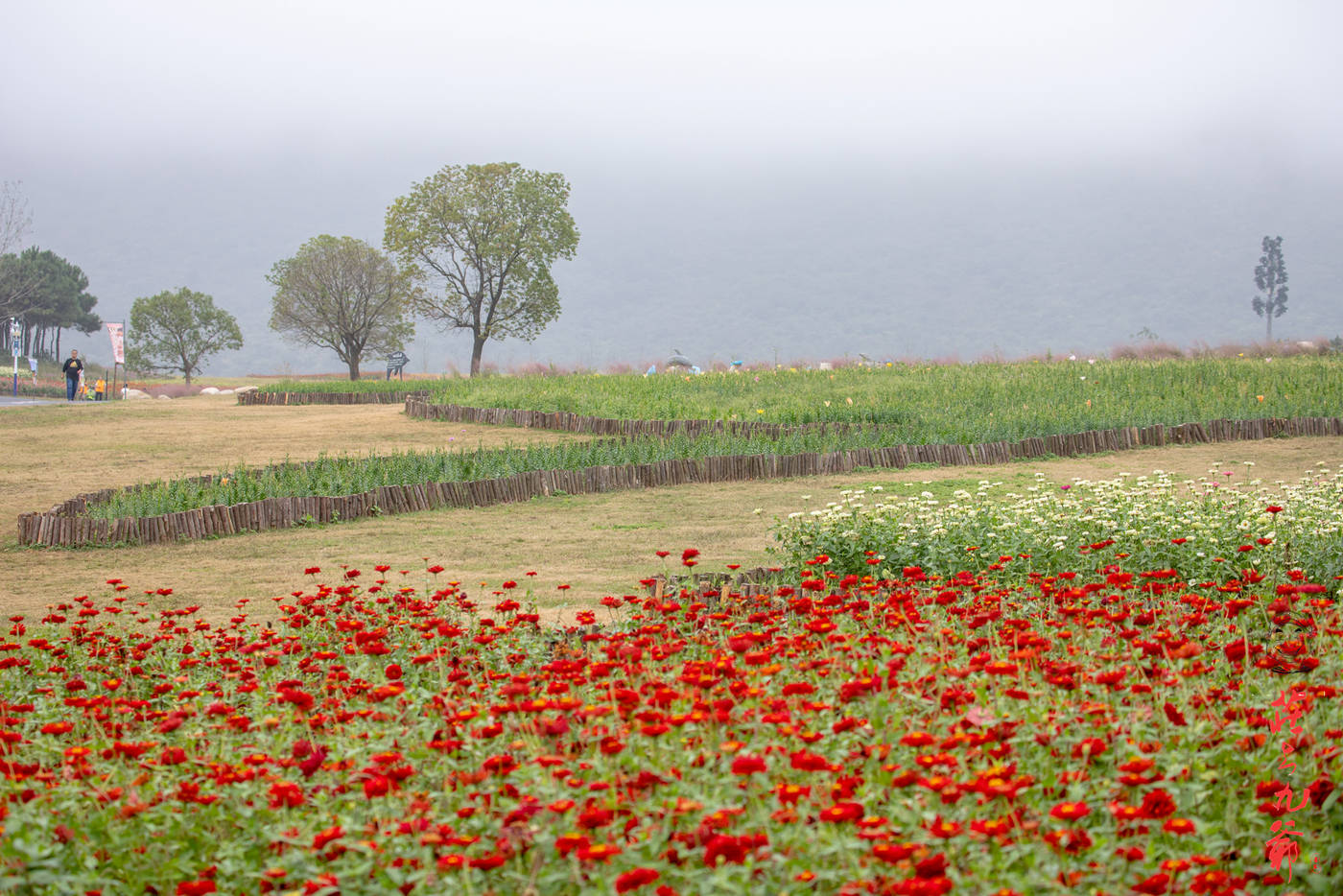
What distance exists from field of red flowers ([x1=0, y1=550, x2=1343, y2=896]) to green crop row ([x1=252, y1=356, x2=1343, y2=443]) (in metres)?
11.8

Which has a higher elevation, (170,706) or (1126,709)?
(1126,709)

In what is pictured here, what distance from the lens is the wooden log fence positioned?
991 cm

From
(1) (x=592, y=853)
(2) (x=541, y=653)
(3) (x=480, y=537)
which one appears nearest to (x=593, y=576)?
(3) (x=480, y=537)

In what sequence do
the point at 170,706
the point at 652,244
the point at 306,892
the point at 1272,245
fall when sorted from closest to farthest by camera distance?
the point at 306,892 < the point at 170,706 < the point at 1272,245 < the point at 652,244

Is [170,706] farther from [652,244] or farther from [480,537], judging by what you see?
[652,244]

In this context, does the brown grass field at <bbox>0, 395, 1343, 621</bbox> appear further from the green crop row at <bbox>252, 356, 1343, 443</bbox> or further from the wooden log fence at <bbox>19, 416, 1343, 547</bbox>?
the green crop row at <bbox>252, 356, 1343, 443</bbox>

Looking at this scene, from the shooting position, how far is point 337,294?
45938 mm

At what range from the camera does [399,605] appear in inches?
235

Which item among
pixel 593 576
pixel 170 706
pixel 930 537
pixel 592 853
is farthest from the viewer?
pixel 593 576

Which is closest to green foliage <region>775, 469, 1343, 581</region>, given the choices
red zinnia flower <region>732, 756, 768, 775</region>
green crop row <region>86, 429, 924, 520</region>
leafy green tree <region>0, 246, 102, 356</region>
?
red zinnia flower <region>732, 756, 768, 775</region>

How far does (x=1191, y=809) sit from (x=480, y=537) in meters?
7.52

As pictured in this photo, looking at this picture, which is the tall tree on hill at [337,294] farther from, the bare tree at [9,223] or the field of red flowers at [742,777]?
the field of red flowers at [742,777]

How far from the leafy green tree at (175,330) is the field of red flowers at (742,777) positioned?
2398 inches

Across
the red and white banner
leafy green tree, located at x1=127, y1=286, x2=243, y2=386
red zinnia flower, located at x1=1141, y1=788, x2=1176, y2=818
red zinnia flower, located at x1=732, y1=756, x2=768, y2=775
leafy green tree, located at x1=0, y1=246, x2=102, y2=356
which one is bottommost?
red zinnia flower, located at x1=1141, y1=788, x2=1176, y2=818
